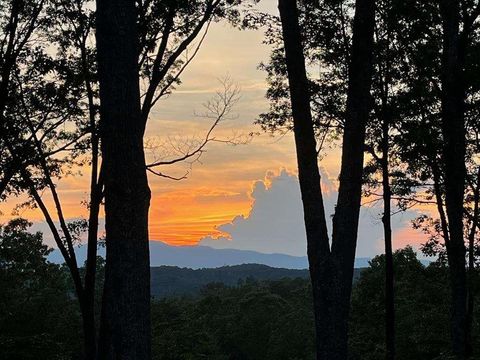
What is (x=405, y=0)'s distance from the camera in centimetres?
1459

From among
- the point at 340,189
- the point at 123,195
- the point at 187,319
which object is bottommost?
the point at 187,319

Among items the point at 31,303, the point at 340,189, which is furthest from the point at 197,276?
the point at 340,189

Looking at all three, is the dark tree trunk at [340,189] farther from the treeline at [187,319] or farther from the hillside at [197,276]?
the hillside at [197,276]

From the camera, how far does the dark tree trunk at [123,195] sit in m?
5.54

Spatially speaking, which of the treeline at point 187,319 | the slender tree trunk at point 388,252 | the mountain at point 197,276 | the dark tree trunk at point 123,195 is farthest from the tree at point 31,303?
the mountain at point 197,276

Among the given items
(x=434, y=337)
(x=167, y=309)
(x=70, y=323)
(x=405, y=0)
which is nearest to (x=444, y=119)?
(x=405, y=0)

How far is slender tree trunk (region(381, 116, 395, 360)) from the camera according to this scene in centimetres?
1822

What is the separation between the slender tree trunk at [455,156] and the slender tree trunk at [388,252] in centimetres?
348

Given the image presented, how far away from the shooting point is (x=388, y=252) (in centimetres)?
1820

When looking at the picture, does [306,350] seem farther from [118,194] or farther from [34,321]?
[118,194]

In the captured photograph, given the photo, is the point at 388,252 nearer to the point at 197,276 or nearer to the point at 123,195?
the point at 123,195

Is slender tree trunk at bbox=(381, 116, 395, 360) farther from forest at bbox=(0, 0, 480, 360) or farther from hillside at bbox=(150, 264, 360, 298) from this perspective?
hillside at bbox=(150, 264, 360, 298)

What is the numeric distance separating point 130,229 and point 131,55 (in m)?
1.82

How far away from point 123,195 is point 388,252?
46.5 ft
